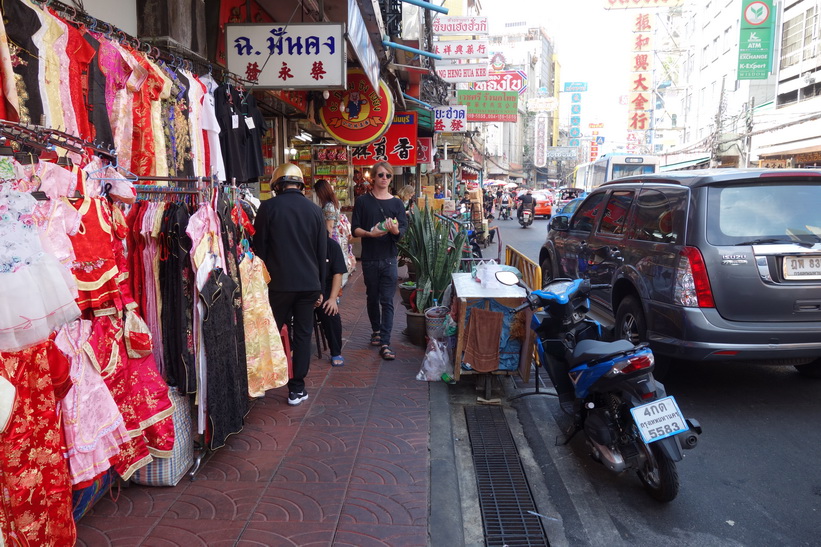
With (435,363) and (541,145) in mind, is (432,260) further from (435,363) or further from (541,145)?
(541,145)

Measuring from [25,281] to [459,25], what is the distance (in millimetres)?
13746

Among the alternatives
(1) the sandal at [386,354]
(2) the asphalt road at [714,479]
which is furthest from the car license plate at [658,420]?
(1) the sandal at [386,354]

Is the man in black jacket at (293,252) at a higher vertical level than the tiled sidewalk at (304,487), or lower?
higher

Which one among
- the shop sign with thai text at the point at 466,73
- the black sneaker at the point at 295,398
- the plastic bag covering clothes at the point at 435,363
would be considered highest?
the shop sign with thai text at the point at 466,73

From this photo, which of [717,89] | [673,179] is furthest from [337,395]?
[717,89]

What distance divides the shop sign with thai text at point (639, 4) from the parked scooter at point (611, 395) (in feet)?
94.5

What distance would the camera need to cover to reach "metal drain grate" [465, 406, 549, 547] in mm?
3162

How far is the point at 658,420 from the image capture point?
323cm

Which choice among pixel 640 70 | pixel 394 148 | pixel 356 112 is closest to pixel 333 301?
pixel 356 112

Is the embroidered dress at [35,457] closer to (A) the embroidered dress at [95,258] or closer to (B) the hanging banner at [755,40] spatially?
(A) the embroidered dress at [95,258]

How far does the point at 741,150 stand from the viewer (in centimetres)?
2794

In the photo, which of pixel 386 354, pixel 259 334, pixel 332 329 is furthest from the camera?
pixel 386 354

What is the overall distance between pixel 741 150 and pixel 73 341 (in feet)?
102

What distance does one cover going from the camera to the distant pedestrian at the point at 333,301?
16.6 ft
